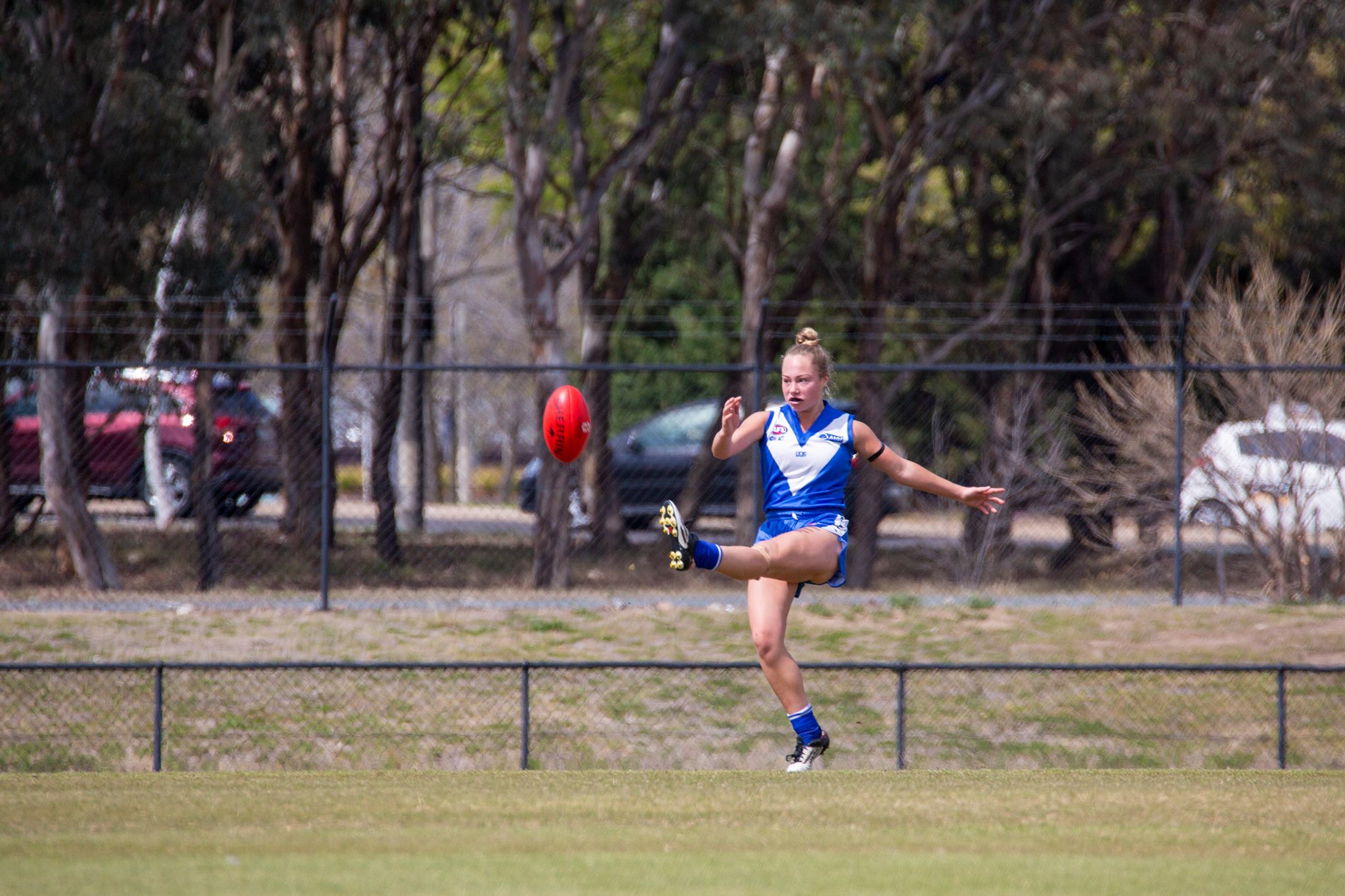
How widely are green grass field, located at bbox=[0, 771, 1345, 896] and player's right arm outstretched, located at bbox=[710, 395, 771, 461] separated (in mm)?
1566

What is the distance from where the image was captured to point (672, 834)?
569cm

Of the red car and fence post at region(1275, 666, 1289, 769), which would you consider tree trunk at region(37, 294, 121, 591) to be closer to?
the red car

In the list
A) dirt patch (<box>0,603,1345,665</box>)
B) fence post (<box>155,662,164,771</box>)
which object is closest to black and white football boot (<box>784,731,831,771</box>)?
fence post (<box>155,662,164,771</box>)

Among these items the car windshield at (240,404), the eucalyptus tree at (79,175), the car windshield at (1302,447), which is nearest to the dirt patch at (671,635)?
the car windshield at (1302,447)

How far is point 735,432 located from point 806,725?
5.07 feet

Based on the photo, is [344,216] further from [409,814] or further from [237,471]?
[409,814]

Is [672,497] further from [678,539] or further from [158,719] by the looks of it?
[678,539]

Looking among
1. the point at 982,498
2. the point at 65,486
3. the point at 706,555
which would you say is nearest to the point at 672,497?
the point at 65,486

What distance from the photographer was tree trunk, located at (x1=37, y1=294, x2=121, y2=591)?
46.8 feet

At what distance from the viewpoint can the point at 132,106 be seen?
14.8 meters

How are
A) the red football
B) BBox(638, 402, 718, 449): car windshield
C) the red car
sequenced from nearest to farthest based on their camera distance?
1. the red football
2. the red car
3. BBox(638, 402, 718, 449): car windshield

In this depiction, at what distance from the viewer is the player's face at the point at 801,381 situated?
6938 millimetres

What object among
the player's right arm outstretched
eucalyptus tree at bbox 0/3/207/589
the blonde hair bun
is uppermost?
eucalyptus tree at bbox 0/3/207/589

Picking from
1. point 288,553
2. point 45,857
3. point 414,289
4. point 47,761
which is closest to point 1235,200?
point 414,289
